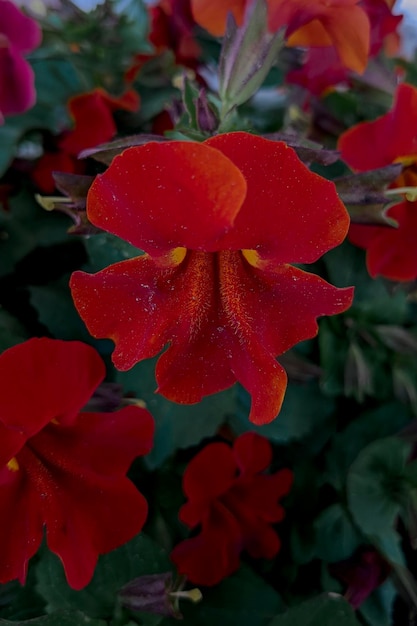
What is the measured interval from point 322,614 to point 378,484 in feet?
0.44

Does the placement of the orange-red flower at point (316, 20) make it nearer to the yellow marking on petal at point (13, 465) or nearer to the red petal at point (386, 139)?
the red petal at point (386, 139)

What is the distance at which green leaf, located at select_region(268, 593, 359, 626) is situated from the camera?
34cm

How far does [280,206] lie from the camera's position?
218 millimetres

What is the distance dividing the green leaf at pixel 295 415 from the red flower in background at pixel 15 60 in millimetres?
218

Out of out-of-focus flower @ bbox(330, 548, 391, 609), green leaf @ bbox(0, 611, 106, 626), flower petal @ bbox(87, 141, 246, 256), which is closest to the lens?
flower petal @ bbox(87, 141, 246, 256)

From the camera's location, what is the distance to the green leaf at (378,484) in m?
0.43

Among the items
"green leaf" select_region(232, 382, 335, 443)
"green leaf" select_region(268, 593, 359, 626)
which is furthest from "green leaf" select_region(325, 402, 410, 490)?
"green leaf" select_region(268, 593, 359, 626)

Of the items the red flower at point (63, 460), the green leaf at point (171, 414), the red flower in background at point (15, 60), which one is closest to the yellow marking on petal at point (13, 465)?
the red flower at point (63, 460)

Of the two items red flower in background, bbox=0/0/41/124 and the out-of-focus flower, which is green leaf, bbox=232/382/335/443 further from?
red flower in background, bbox=0/0/41/124

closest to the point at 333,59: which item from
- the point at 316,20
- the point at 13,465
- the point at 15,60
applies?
the point at 316,20

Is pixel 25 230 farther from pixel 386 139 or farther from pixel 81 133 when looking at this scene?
pixel 386 139

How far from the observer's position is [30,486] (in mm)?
288

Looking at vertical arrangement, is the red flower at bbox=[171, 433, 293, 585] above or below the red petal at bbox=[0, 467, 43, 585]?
below

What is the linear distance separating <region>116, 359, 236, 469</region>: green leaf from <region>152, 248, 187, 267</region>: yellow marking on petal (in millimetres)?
141
